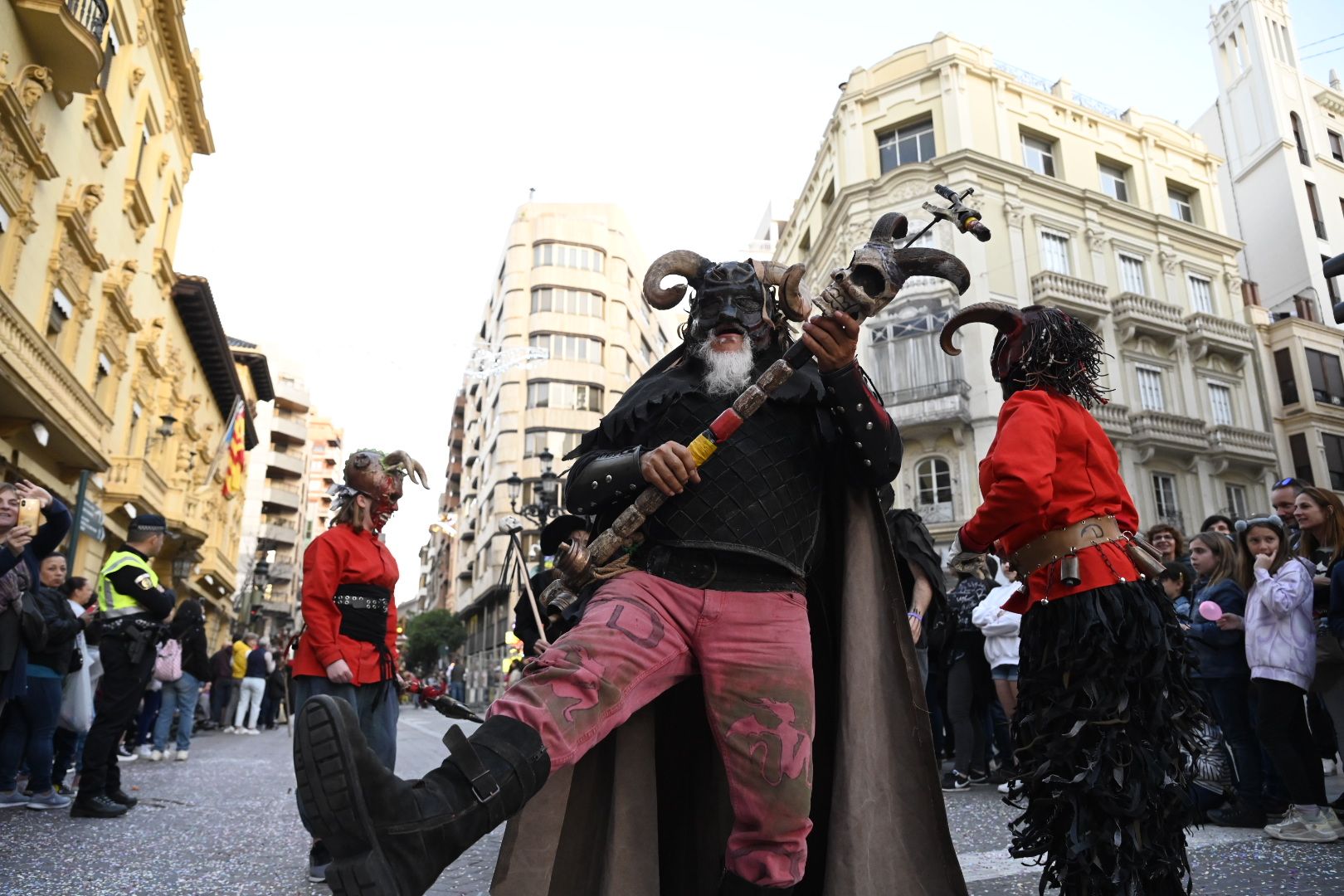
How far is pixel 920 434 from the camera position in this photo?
2662cm

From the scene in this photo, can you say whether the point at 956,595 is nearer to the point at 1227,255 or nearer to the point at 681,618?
the point at 681,618

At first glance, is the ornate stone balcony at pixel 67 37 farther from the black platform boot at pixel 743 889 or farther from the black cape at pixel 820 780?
the black platform boot at pixel 743 889

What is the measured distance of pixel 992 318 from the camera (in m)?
3.10

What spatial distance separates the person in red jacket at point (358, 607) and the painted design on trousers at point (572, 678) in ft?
7.98

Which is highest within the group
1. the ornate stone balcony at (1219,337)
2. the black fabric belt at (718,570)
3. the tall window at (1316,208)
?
the tall window at (1316,208)

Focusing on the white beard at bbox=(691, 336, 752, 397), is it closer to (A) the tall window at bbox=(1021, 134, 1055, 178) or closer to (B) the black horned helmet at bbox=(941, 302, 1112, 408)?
(B) the black horned helmet at bbox=(941, 302, 1112, 408)

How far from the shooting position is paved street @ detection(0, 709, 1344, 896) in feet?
12.4

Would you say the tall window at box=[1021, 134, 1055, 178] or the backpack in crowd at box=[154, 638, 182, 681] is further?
the tall window at box=[1021, 134, 1055, 178]

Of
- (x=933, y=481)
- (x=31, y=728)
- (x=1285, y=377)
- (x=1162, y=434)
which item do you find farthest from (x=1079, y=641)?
(x=1285, y=377)

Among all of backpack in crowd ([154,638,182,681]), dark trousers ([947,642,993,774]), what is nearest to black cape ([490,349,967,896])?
dark trousers ([947,642,993,774])

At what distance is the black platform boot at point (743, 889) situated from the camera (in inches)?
99.1

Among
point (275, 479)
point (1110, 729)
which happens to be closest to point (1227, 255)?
point (1110, 729)

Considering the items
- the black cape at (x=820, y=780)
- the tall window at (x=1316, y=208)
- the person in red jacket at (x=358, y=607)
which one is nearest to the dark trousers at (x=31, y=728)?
the person in red jacket at (x=358, y=607)

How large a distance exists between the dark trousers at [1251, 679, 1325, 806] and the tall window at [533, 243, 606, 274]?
1942 inches
